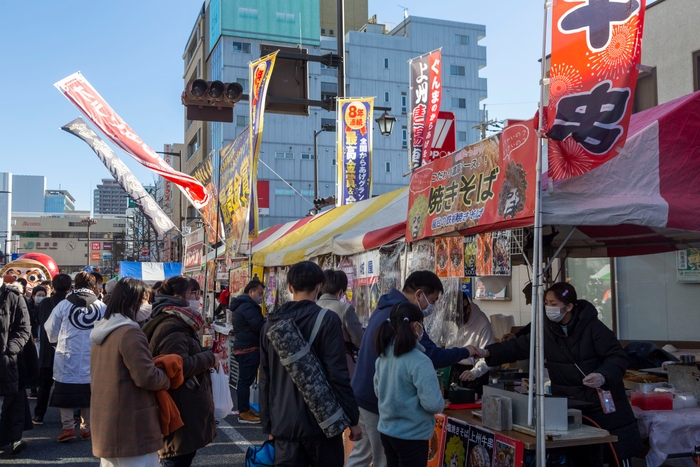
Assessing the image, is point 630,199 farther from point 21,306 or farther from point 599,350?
point 21,306

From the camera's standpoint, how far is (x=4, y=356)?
6.64 m

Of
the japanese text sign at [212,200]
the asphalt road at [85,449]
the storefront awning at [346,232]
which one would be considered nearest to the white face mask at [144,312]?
the asphalt road at [85,449]

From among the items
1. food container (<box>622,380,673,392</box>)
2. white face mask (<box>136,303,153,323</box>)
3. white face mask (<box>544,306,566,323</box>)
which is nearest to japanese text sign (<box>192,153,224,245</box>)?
white face mask (<box>136,303,153,323</box>)

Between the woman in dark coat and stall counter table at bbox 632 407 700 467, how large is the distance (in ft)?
1.76

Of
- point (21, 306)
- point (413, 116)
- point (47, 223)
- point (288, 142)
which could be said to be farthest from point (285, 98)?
point (47, 223)

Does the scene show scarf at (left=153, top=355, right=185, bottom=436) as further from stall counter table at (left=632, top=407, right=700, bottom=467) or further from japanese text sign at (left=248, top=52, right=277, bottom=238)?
japanese text sign at (left=248, top=52, right=277, bottom=238)

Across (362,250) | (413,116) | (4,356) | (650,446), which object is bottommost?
(650,446)

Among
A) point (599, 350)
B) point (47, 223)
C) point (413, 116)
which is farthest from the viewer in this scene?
point (47, 223)

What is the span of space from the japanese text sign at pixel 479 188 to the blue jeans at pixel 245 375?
359cm

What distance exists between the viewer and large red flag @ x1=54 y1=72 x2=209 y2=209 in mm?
12070

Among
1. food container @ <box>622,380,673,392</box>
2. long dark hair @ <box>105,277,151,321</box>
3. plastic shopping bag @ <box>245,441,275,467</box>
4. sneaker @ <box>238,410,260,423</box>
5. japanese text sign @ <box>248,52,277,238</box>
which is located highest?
japanese text sign @ <box>248,52,277,238</box>

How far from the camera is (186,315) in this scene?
439cm

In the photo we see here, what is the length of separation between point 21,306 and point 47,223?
125 m

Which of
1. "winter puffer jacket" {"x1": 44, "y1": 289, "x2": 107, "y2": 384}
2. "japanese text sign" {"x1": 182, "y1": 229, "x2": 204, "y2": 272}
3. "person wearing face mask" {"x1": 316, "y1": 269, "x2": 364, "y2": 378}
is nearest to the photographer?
"person wearing face mask" {"x1": 316, "y1": 269, "x2": 364, "y2": 378}
